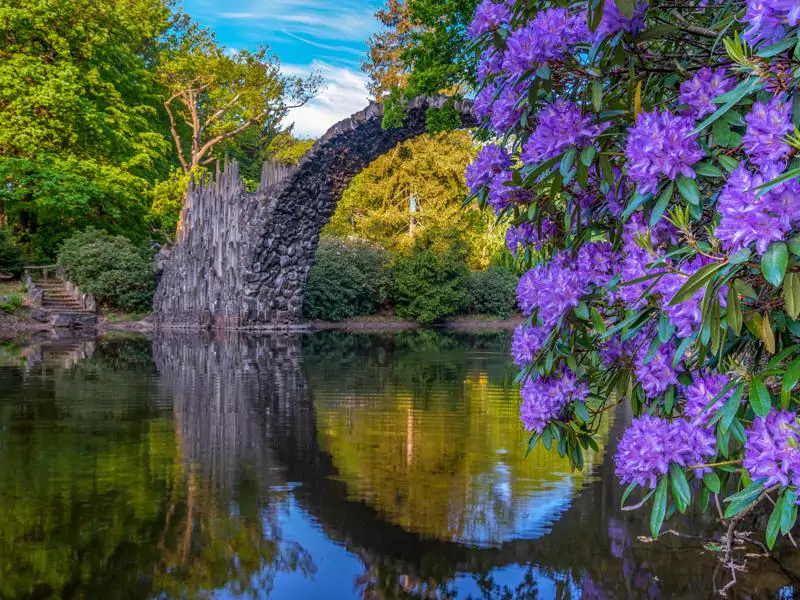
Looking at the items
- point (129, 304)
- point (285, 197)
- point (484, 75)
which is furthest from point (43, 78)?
point (484, 75)

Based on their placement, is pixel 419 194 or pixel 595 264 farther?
pixel 419 194

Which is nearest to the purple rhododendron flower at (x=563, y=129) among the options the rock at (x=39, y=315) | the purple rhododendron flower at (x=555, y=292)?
the purple rhododendron flower at (x=555, y=292)

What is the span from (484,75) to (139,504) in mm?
3345

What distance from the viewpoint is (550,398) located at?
8.77 feet

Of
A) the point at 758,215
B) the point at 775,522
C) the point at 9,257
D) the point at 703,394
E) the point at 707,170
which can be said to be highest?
the point at 9,257

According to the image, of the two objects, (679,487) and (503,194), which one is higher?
(503,194)

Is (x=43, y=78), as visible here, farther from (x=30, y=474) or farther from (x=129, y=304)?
(x=30, y=474)

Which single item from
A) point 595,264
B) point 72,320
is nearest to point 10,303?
point 72,320

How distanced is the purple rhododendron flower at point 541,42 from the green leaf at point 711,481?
1.21 m

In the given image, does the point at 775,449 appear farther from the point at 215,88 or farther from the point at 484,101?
the point at 215,88

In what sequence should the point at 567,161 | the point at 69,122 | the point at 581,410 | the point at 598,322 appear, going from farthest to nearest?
the point at 69,122, the point at 581,410, the point at 598,322, the point at 567,161

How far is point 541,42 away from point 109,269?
2685 cm

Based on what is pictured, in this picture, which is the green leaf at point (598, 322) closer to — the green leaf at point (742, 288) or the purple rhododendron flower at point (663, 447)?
the purple rhododendron flower at point (663, 447)

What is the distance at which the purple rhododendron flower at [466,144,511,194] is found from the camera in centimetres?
285
